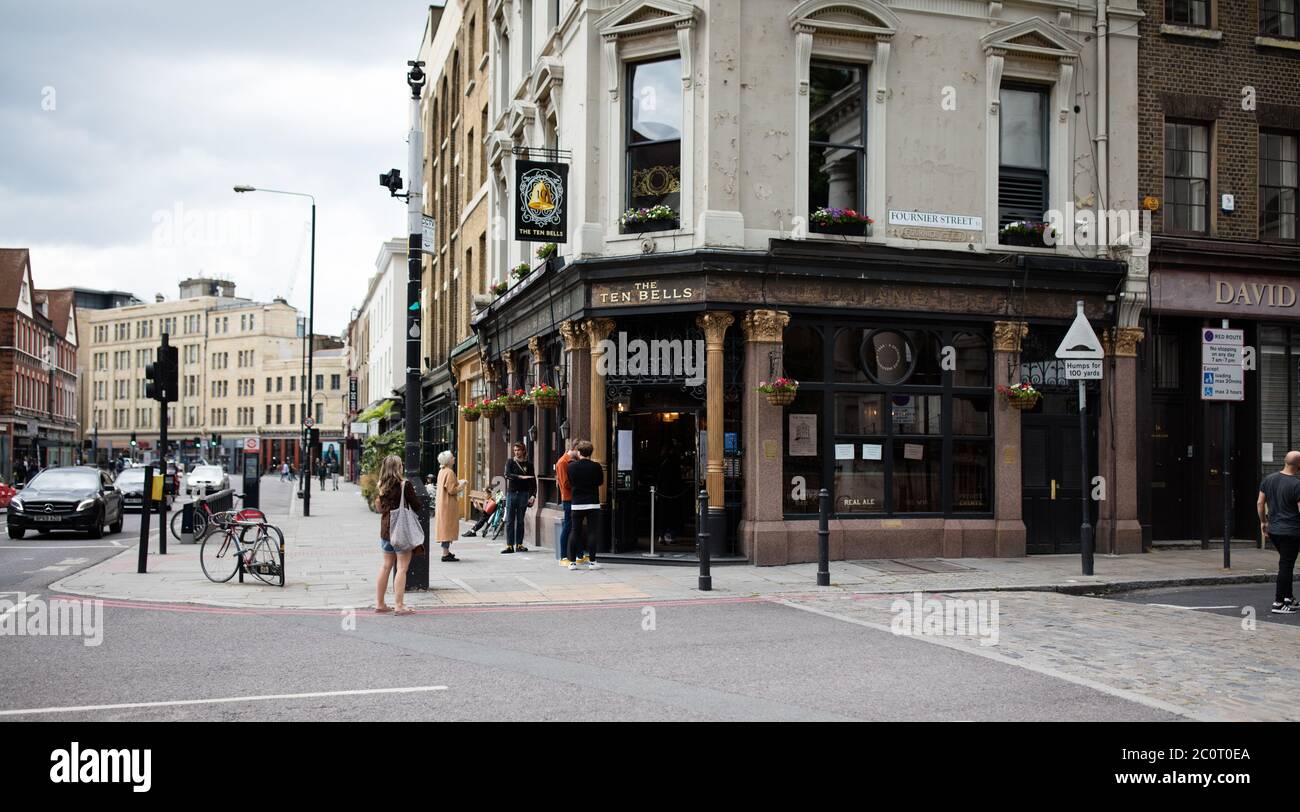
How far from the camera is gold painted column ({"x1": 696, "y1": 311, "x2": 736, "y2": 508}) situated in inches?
652

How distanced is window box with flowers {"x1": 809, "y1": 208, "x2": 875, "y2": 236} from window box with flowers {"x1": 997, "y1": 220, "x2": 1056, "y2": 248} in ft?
8.06

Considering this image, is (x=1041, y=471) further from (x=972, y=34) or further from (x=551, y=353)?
(x=551, y=353)

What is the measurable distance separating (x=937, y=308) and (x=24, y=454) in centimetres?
7393

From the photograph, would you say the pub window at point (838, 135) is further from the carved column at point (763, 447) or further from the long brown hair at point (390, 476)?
the long brown hair at point (390, 476)

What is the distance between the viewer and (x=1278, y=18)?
2009cm

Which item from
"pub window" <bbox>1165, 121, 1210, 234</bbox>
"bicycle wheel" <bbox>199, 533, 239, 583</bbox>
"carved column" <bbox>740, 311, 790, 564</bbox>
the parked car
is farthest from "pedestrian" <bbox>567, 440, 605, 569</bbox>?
the parked car

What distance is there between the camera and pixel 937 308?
17469mm

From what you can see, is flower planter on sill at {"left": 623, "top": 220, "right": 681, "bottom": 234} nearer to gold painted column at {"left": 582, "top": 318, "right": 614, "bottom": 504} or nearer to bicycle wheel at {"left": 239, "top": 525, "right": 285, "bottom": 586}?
gold painted column at {"left": 582, "top": 318, "right": 614, "bottom": 504}

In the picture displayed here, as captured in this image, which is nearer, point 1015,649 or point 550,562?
point 1015,649
